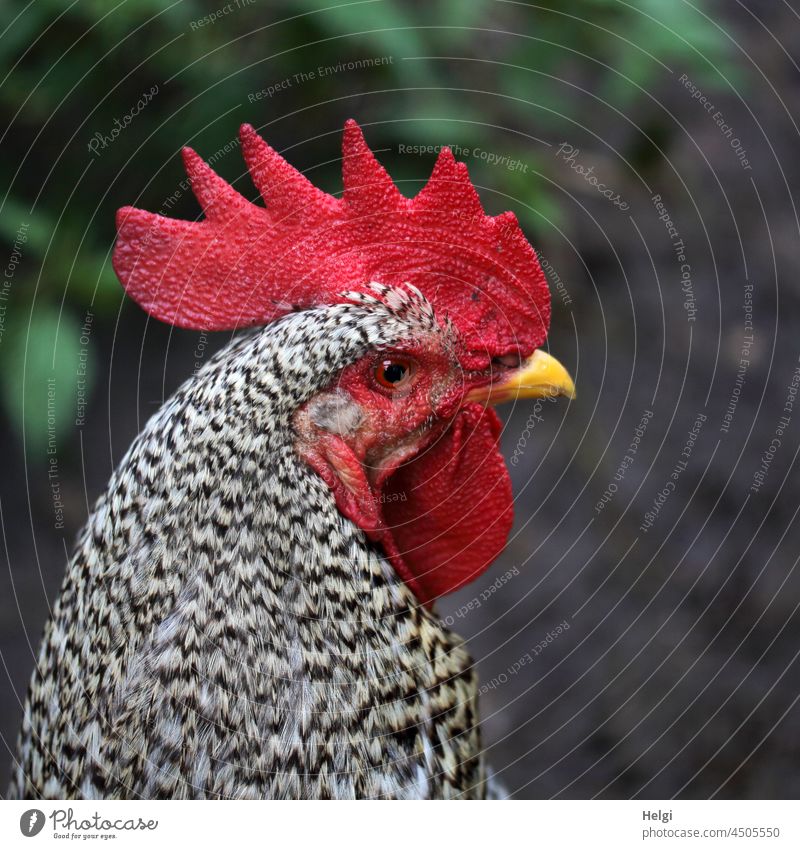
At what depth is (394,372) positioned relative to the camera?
1029 millimetres

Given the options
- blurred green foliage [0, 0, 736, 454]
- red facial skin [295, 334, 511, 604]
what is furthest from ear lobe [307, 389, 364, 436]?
blurred green foliage [0, 0, 736, 454]

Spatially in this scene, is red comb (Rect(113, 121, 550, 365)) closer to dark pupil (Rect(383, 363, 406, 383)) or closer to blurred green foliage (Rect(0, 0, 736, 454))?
dark pupil (Rect(383, 363, 406, 383))

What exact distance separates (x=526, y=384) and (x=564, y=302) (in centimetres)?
140

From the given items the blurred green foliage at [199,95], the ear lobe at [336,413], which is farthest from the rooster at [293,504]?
the blurred green foliage at [199,95]

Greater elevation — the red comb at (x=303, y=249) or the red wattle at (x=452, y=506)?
the red comb at (x=303, y=249)

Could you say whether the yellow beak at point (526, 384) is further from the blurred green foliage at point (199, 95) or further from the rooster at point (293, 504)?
the blurred green foliage at point (199, 95)

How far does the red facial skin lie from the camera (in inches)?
39.3

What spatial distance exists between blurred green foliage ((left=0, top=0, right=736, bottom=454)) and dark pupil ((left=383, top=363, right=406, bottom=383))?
76cm

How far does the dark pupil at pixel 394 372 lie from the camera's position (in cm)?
102

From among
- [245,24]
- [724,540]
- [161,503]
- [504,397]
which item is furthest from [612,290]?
[161,503]

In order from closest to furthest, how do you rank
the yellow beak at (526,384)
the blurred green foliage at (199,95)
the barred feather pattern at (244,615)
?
1. the barred feather pattern at (244,615)
2. the yellow beak at (526,384)
3. the blurred green foliage at (199,95)

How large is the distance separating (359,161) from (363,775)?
74 cm

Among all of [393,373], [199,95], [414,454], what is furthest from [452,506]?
[199,95]

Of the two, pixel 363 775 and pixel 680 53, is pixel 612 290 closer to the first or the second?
pixel 680 53
